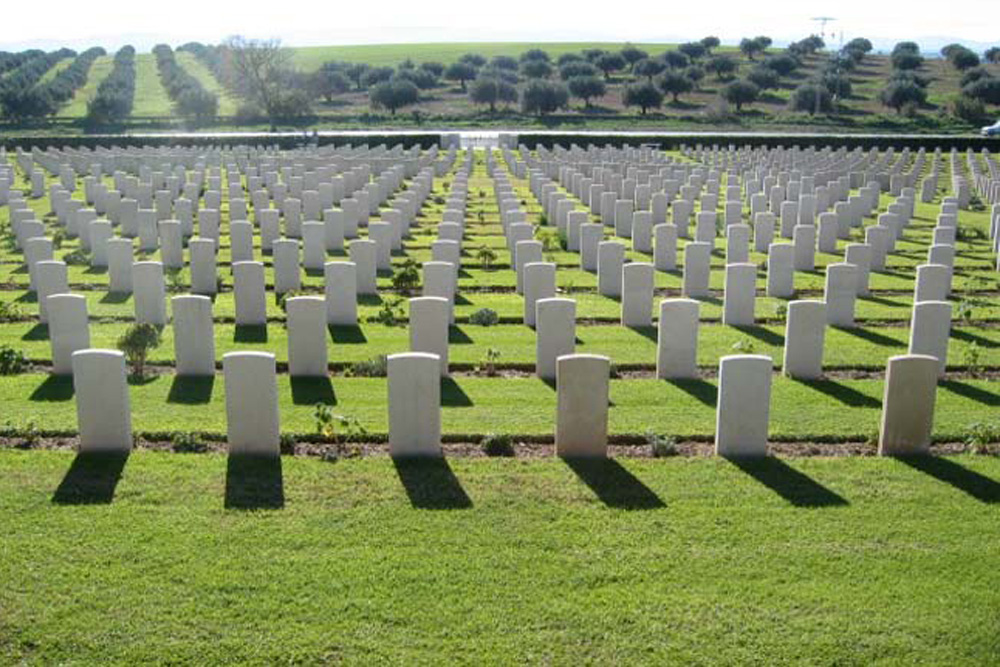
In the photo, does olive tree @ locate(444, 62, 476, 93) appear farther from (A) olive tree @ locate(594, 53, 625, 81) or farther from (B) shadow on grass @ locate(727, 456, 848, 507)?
(B) shadow on grass @ locate(727, 456, 848, 507)

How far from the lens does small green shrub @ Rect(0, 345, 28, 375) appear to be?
38.1ft

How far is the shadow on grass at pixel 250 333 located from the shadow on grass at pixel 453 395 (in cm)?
294

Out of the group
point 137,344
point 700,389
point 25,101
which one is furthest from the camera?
point 25,101

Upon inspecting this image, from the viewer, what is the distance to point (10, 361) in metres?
11.7

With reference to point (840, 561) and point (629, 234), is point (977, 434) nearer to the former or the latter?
point (840, 561)

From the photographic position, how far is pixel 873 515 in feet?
26.0

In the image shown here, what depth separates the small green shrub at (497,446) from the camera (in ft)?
30.7

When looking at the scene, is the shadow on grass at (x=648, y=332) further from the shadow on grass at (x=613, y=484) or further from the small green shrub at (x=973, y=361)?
the shadow on grass at (x=613, y=484)

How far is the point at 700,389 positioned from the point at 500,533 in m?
4.31

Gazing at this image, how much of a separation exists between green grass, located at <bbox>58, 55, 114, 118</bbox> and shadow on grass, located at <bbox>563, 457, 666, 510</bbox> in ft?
235

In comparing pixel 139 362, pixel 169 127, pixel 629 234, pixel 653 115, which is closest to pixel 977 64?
pixel 653 115

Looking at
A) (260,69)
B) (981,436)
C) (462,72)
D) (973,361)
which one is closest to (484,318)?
(973,361)

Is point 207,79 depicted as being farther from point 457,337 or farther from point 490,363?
point 490,363

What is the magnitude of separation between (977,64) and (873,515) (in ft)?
348
